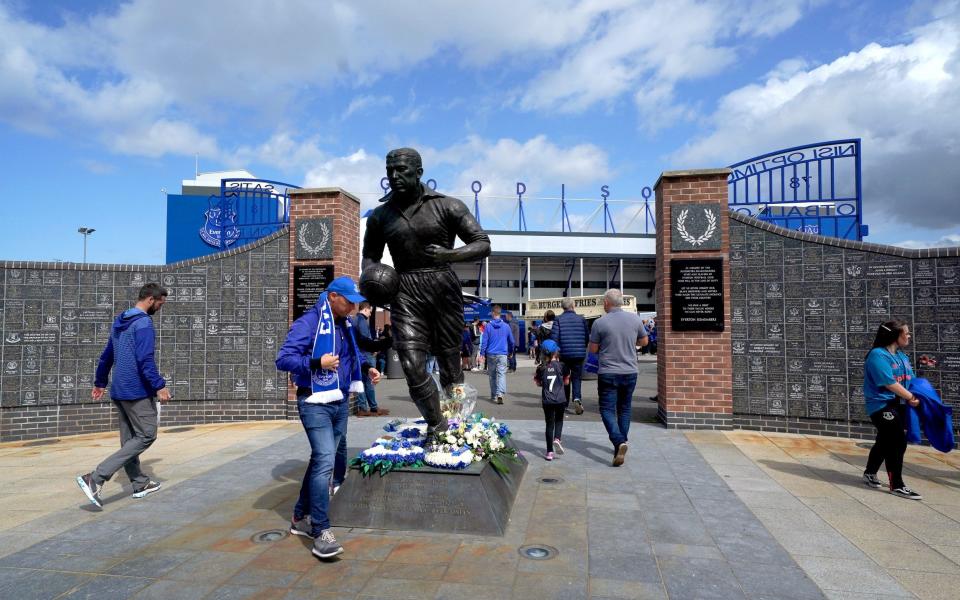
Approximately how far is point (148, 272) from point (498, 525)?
6.81 metres

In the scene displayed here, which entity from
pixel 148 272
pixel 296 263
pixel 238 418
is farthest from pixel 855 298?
pixel 148 272

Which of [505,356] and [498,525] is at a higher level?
[505,356]

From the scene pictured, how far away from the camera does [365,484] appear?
404 centimetres

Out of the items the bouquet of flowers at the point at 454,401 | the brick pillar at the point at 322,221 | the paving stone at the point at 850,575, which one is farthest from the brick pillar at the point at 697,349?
the brick pillar at the point at 322,221

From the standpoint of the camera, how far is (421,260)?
168 inches

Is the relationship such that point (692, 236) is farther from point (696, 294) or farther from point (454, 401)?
point (454, 401)

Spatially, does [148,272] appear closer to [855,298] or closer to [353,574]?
[353,574]

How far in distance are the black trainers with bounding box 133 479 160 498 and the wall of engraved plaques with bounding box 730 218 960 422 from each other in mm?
6637

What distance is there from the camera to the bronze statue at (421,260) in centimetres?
416

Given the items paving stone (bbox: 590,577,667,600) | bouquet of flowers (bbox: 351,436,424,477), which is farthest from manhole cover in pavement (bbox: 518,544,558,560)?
bouquet of flowers (bbox: 351,436,424,477)

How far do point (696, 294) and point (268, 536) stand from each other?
5838 millimetres

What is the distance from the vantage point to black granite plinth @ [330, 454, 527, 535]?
3811 mm

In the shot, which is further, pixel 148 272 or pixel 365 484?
pixel 148 272

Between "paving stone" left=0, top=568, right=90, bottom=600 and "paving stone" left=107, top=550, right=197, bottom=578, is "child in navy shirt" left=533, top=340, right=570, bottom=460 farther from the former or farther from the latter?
"paving stone" left=0, top=568, right=90, bottom=600
